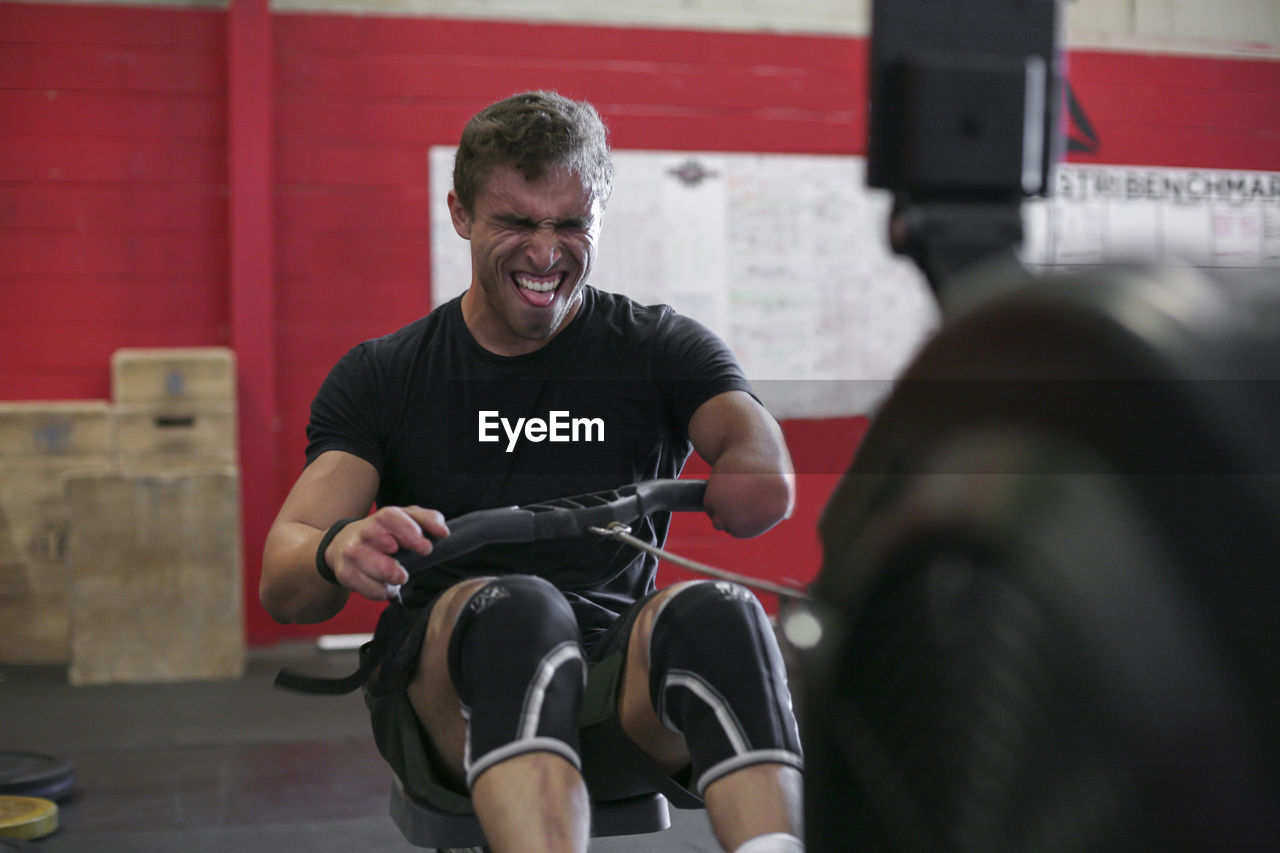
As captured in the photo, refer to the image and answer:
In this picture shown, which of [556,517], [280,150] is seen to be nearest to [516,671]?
[556,517]

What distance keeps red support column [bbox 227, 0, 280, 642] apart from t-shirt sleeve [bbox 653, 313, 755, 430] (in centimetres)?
264

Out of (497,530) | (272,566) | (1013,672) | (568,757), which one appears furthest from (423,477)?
(1013,672)

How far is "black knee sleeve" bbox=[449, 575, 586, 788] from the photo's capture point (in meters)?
1.04

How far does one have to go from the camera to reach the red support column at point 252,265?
12.3ft

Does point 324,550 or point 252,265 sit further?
point 252,265

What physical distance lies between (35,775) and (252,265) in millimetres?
1818

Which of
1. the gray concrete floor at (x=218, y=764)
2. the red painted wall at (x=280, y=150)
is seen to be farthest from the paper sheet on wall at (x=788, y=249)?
the gray concrete floor at (x=218, y=764)

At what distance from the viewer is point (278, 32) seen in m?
3.81

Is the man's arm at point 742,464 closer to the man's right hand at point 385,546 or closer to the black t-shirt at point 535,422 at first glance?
the black t-shirt at point 535,422

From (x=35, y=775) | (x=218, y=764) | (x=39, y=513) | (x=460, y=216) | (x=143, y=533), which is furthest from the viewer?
(x=39, y=513)

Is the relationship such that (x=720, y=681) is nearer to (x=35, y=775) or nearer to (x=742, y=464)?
(x=742, y=464)

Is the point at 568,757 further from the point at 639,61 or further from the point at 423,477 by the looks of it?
the point at 639,61

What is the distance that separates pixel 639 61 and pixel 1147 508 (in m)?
3.76

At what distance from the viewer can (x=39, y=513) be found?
3.72 metres
